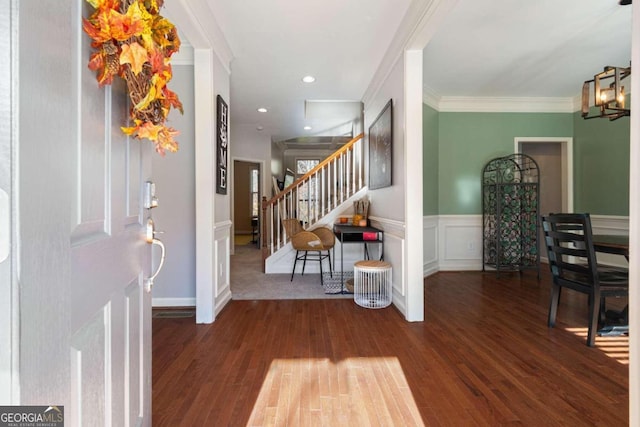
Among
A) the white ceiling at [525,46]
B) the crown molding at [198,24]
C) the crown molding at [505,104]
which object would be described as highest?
the white ceiling at [525,46]

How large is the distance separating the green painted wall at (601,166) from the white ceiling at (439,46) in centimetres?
70

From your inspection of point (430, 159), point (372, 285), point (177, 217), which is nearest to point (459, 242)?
point (430, 159)

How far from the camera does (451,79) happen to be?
4.10m

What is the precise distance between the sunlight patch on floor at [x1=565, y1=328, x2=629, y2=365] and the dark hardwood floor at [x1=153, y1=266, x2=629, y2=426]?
13 millimetres

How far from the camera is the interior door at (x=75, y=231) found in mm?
507

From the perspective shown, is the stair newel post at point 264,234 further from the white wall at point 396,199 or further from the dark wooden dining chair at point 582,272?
the dark wooden dining chair at point 582,272

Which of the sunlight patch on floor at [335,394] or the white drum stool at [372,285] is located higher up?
the white drum stool at [372,285]

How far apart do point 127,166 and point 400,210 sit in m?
2.53

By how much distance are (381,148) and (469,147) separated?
2021mm

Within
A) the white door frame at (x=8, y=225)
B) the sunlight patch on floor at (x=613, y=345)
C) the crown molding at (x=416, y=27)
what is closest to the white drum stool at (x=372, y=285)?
the sunlight patch on floor at (x=613, y=345)

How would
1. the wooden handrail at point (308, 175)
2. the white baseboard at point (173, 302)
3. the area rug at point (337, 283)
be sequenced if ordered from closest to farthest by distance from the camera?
1. the white baseboard at point (173, 302)
2. the area rug at point (337, 283)
3. the wooden handrail at point (308, 175)

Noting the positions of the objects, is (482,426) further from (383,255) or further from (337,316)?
(383,255)

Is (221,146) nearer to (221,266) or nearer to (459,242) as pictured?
(221,266)

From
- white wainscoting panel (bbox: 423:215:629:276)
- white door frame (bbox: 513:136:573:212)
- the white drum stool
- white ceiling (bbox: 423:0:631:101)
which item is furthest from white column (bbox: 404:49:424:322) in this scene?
white door frame (bbox: 513:136:573:212)
